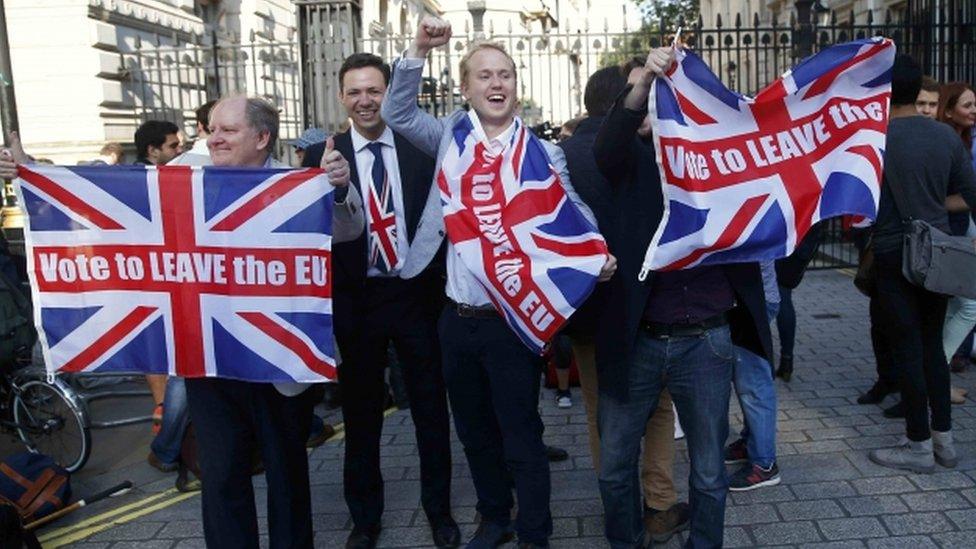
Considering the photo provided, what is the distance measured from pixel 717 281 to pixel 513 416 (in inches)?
39.0

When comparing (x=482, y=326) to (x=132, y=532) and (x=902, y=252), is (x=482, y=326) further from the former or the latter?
(x=902, y=252)

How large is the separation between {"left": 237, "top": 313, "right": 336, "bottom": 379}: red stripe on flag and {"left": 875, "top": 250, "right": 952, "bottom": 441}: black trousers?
9.42 ft

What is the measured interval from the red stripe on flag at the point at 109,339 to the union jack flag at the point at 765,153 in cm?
192

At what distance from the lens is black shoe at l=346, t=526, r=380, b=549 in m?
4.19

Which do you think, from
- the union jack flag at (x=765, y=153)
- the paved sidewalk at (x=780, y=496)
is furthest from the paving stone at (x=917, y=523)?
the union jack flag at (x=765, y=153)

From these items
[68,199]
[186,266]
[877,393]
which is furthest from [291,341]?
[877,393]

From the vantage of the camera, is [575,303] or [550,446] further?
[550,446]

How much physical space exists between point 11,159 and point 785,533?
11.7ft

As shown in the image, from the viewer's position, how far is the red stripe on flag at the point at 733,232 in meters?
3.35

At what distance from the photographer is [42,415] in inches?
224

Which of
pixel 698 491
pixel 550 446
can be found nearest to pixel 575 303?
pixel 698 491

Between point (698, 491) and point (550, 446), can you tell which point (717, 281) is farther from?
point (550, 446)

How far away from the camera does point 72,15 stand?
11.9 m

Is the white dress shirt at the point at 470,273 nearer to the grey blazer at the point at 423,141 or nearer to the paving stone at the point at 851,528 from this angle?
the grey blazer at the point at 423,141
